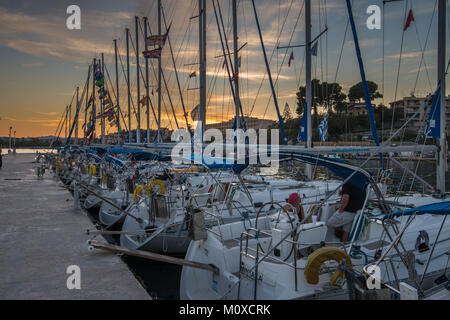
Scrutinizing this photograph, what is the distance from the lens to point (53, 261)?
19.8ft

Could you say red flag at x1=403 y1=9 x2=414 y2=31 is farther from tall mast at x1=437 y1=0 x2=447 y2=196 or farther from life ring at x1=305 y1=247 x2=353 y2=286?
life ring at x1=305 y1=247 x2=353 y2=286

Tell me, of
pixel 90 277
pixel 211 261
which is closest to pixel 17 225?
pixel 90 277

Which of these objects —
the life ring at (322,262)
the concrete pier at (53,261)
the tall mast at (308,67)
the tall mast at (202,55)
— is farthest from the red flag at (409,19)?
the concrete pier at (53,261)

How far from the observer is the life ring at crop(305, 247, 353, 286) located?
4.98 m

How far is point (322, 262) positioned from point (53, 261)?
4796 millimetres

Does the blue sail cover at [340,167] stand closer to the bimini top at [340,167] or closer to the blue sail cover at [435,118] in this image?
the bimini top at [340,167]

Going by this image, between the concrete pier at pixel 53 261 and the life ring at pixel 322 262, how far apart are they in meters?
2.48

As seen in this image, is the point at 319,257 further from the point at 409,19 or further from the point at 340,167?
the point at 409,19

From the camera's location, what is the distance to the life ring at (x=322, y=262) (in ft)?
16.4

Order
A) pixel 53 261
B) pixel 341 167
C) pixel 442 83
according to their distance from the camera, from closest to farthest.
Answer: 1. pixel 53 261
2. pixel 341 167
3. pixel 442 83

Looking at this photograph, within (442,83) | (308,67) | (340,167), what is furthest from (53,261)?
(308,67)

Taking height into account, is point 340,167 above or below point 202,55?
below

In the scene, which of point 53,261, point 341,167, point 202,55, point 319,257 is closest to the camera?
point 319,257
